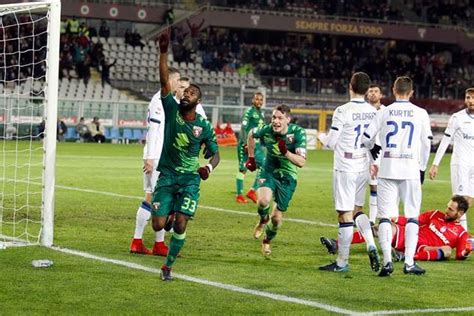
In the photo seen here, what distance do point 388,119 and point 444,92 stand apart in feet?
146

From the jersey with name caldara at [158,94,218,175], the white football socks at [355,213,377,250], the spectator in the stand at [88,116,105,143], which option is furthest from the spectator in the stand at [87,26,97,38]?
the jersey with name caldara at [158,94,218,175]

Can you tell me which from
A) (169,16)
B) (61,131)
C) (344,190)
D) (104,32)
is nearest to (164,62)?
(344,190)

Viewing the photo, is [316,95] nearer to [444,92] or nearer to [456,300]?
[444,92]

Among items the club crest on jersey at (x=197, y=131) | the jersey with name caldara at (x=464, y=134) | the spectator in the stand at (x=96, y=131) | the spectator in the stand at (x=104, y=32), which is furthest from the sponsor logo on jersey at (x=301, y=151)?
the spectator in the stand at (x=104, y=32)

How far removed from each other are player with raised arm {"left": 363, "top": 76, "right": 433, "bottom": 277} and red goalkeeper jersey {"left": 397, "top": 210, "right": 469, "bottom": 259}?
148 cm

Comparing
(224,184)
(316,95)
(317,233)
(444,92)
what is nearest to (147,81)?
(316,95)

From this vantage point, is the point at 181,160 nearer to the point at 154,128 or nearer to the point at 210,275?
the point at 210,275

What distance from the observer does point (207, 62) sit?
53.8 meters

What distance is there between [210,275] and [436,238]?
363 centimetres

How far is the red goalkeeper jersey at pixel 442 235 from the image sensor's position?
41.0 ft

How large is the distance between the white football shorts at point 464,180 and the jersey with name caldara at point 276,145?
277 cm

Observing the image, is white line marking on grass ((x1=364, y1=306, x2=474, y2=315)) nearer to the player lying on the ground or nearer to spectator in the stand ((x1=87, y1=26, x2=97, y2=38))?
the player lying on the ground

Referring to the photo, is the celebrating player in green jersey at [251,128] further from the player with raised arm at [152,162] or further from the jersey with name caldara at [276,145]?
the player with raised arm at [152,162]

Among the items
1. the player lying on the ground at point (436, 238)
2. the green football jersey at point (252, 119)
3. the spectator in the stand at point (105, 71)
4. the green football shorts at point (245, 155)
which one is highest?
the spectator in the stand at point (105, 71)
